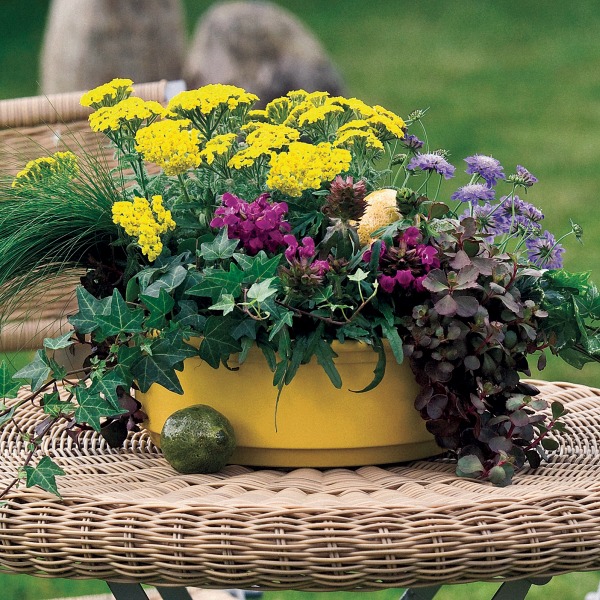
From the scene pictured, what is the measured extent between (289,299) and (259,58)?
434 centimetres

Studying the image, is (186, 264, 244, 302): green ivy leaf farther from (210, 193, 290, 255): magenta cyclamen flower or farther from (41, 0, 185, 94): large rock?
(41, 0, 185, 94): large rock

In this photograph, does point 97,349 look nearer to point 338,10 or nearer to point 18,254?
point 18,254

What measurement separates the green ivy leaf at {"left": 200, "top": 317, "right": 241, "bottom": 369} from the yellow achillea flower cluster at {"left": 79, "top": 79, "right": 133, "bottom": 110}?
43 centimetres

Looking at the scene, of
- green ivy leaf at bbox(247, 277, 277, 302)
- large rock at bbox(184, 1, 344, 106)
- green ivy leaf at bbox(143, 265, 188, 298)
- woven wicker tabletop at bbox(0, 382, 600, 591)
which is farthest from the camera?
large rock at bbox(184, 1, 344, 106)

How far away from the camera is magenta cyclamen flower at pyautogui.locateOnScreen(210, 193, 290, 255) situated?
139 centimetres

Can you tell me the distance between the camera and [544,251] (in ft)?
5.24

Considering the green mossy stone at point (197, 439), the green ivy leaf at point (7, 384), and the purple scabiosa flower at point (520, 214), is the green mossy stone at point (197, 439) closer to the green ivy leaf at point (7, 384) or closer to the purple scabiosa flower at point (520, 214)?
the green ivy leaf at point (7, 384)

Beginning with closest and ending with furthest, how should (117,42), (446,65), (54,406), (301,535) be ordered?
(301,535)
(54,406)
(117,42)
(446,65)

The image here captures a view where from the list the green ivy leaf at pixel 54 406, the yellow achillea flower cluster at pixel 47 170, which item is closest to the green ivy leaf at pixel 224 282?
the green ivy leaf at pixel 54 406

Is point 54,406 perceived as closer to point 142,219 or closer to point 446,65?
point 142,219

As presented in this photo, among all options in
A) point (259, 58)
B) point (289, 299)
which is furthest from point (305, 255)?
point (259, 58)

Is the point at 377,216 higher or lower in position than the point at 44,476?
higher

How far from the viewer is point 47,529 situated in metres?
1.18

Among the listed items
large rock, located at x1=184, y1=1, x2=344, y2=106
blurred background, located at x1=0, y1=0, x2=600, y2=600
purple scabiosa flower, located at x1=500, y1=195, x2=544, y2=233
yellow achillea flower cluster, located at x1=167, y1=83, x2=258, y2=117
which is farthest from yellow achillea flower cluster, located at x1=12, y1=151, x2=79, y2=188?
large rock, located at x1=184, y1=1, x2=344, y2=106
